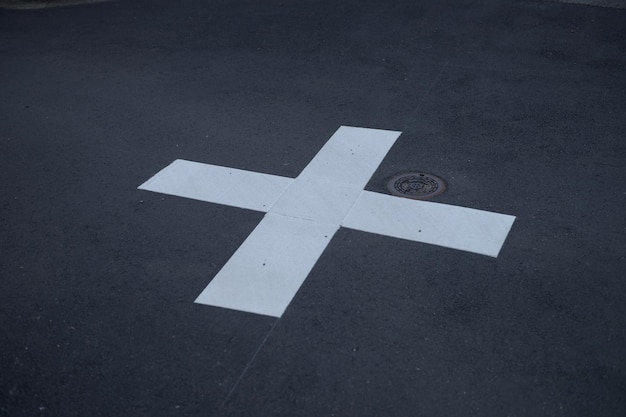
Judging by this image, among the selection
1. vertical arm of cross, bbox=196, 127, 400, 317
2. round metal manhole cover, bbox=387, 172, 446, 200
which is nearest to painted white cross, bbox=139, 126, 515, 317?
vertical arm of cross, bbox=196, 127, 400, 317

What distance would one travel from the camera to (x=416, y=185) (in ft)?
19.6

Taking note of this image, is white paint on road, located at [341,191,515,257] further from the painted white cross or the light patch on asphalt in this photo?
the light patch on asphalt

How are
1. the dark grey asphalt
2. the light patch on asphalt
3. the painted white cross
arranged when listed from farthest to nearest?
Answer: the light patch on asphalt < the painted white cross < the dark grey asphalt

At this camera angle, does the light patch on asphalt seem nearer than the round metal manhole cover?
No

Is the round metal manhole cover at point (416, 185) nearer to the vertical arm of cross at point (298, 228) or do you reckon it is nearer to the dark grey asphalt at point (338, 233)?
the dark grey asphalt at point (338, 233)

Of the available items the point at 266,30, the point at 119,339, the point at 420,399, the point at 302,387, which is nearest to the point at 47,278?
the point at 119,339

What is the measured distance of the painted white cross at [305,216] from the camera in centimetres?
490

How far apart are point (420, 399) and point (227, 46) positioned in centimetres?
632

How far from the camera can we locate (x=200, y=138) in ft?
22.7

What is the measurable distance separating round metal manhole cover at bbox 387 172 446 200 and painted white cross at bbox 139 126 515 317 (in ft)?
0.38

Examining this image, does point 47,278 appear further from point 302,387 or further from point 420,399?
point 420,399

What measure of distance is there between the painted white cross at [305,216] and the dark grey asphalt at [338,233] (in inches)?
4.6

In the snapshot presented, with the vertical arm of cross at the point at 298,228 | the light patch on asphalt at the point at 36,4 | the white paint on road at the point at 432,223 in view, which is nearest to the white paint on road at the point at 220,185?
the vertical arm of cross at the point at 298,228

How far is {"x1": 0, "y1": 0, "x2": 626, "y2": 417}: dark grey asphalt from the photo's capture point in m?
4.08
